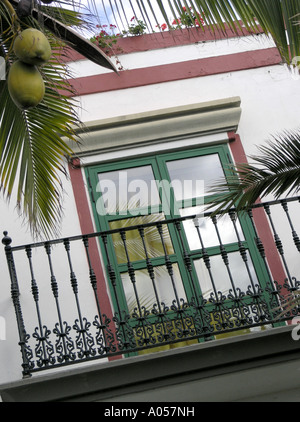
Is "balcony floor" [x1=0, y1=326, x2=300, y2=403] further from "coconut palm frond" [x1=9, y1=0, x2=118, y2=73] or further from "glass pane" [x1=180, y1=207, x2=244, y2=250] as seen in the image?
"coconut palm frond" [x1=9, y1=0, x2=118, y2=73]

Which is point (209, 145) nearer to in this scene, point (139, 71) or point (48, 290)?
point (139, 71)

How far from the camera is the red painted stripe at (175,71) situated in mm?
7297

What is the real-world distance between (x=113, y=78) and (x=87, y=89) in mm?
336

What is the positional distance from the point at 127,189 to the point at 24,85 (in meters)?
5.28

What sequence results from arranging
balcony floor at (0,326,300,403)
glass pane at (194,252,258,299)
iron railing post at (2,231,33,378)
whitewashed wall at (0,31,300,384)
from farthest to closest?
whitewashed wall at (0,31,300,384) < glass pane at (194,252,258,299) < iron railing post at (2,231,33,378) < balcony floor at (0,326,300,403)

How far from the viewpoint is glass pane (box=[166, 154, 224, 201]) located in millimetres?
6902

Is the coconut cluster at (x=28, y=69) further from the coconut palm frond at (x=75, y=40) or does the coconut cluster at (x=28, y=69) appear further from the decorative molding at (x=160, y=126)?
the decorative molding at (x=160, y=126)

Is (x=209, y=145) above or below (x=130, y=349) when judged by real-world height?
above

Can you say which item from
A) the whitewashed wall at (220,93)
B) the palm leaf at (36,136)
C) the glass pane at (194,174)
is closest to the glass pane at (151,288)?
the glass pane at (194,174)

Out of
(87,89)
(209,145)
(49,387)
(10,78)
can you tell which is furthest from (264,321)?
(10,78)

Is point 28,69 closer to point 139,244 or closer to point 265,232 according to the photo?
point 139,244

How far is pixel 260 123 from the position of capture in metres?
7.28

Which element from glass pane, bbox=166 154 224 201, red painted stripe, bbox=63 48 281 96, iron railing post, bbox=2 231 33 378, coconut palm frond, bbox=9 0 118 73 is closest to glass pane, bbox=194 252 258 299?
glass pane, bbox=166 154 224 201

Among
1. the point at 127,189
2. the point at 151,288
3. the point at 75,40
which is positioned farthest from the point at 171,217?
the point at 75,40
